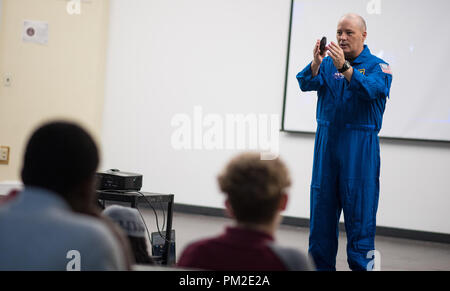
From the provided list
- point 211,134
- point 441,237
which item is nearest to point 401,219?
point 441,237

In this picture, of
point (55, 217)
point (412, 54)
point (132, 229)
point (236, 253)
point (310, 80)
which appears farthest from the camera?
point (412, 54)

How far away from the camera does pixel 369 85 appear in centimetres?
261

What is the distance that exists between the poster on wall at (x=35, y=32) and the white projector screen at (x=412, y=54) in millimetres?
2666

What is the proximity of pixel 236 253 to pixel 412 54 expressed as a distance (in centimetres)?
444

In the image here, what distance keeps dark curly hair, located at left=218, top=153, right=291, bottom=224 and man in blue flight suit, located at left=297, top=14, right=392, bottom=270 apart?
1.69 metres

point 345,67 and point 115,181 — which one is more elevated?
point 345,67

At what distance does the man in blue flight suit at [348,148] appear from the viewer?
269 cm

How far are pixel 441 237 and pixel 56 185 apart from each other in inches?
183

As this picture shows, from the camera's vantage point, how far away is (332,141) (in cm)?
275

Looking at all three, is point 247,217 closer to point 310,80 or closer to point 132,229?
point 132,229

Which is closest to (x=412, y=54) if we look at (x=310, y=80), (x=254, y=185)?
(x=310, y=80)

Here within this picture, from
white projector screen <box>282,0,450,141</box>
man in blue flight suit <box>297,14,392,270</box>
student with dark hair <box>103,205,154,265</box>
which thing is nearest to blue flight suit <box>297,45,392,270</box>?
man in blue flight suit <box>297,14,392,270</box>

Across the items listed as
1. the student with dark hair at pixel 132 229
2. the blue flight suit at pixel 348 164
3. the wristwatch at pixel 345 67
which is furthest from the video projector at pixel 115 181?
the student with dark hair at pixel 132 229
